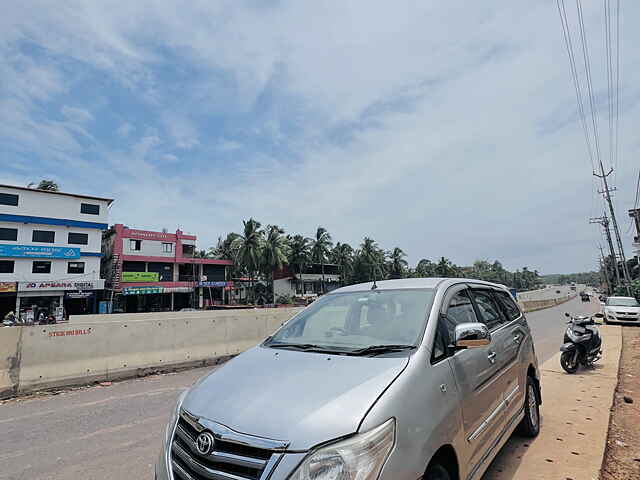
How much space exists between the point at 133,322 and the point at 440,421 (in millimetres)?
7593

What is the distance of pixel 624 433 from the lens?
454 cm

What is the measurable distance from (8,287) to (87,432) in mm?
37554

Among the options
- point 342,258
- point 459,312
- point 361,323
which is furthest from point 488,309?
point 342,258

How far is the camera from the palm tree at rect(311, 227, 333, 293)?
64.7 meters

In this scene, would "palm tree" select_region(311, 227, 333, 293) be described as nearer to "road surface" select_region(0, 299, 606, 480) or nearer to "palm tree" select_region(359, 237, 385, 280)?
"palm tree" select_region(359, 237, 385, 280)

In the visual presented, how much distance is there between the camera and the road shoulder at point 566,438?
3.49 m

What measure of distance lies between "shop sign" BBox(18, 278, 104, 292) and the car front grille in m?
40.9

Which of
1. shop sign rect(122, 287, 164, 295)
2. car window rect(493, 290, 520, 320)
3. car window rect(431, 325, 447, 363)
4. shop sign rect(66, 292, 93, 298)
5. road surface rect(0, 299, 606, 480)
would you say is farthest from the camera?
shop sign rect(122, 287, 164, 295)

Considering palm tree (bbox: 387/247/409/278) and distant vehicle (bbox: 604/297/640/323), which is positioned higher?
palm tree (bbox: 387/247/409/278)

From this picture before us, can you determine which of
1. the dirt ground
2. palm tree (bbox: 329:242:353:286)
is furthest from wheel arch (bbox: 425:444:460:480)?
palm tree (bbox: 329:242:353:286)

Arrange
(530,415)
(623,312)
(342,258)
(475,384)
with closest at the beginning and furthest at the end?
(475,384), (530,415), (623,312), (342,258)

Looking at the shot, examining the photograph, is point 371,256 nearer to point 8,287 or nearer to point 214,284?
point 214,284

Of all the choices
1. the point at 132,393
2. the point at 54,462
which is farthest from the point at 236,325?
the point at 54,462

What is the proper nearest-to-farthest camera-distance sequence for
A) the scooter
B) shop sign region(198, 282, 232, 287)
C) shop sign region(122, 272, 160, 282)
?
the scooter
shop sign region(122, 272, 160, 282)
shop sign region(198, 282, 232, 287)
